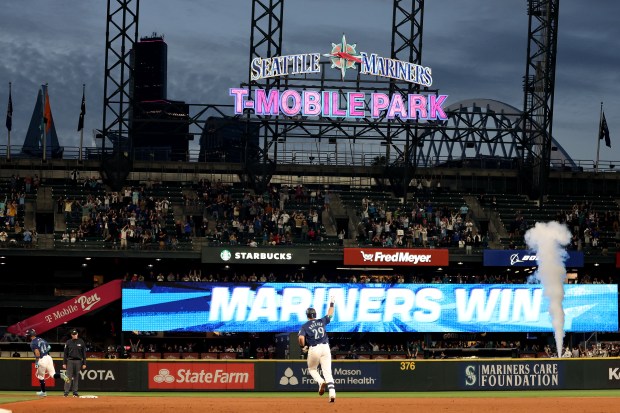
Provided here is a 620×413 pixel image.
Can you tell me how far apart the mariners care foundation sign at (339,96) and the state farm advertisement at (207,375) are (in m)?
26.1

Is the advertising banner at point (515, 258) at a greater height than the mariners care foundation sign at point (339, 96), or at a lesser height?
→ lesser

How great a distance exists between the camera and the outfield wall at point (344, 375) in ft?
114

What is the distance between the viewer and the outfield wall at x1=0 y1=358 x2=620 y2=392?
3466 centimetres

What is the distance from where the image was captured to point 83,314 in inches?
2004

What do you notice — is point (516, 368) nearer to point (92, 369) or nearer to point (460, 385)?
point (460, 385)

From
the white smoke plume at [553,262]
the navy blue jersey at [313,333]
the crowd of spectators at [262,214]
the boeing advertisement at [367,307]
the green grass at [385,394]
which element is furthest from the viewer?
the crowd of spectators at [262,214]

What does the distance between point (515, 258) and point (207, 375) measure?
77.1 ft

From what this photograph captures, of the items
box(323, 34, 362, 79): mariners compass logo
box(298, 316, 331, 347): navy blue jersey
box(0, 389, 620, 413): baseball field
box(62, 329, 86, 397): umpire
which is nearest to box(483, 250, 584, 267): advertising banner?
box(323, 34, 362, 79): mariners compass logo

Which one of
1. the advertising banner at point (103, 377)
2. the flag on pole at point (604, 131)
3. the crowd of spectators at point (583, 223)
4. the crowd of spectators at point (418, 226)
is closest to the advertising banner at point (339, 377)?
the advertising banner at point (103, 377)

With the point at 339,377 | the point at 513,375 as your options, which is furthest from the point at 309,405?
the point at 513,375

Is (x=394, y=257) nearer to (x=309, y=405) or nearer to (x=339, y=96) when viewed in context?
(x=339, y=96)

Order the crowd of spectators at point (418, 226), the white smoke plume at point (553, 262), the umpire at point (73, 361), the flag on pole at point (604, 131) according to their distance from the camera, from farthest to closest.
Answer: the flag on pole at point (604, 131)
the crowd of spectators at point (418, 226)
the white smoke plume at point (553, 262)
the umpire at point (73, 361)

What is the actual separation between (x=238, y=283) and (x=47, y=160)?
17.9 metres

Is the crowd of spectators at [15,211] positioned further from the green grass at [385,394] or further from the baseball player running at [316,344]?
the baseball player running at [316,344]
